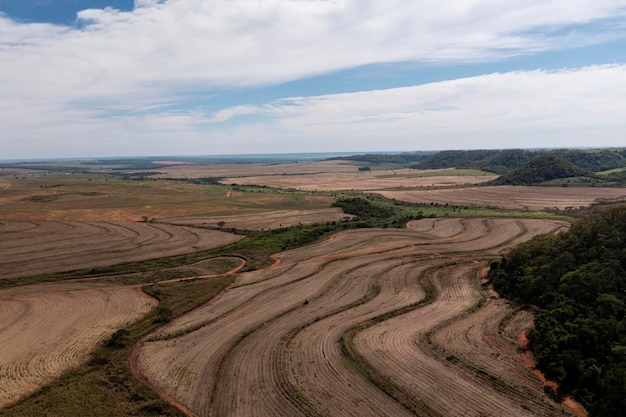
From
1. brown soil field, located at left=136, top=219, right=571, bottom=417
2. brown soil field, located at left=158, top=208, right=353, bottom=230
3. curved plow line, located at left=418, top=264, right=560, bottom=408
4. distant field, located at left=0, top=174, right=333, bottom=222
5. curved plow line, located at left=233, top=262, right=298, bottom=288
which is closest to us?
brown soil field, located at left=136, top=219, right=571, bottom=417

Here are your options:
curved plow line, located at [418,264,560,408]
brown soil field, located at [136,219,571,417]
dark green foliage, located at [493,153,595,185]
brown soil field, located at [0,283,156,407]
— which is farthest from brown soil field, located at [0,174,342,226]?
dark green foliage, located at [493,153,595,185]

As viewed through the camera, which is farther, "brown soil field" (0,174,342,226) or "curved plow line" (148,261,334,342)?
"brown soil field" (0,174,342,226)

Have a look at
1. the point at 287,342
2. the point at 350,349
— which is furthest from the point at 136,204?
the point at 350,349

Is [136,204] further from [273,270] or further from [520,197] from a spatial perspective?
[520,197]

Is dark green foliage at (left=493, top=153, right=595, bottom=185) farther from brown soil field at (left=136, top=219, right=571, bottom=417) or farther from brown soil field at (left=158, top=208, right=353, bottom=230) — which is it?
brown soil field at (left=136, top=219, right=571, bottom=417)

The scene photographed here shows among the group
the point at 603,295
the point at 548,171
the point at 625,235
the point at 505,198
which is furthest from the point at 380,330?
the point at 548,171

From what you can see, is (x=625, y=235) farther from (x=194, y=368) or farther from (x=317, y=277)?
(x=194, y=368)
